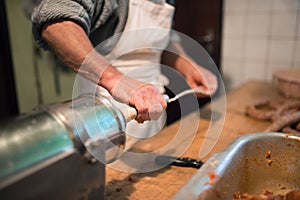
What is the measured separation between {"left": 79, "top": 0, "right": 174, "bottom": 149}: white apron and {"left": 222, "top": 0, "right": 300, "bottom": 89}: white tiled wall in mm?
870

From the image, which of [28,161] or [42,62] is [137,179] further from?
[42,62]

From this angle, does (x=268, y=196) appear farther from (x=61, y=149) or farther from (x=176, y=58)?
(x=176, y=58)

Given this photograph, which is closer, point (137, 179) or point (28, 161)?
point (28, 161)

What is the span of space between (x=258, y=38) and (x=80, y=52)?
1313mm

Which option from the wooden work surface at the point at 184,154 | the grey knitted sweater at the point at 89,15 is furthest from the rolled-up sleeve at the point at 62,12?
the wooden work surface at the point at 184,154

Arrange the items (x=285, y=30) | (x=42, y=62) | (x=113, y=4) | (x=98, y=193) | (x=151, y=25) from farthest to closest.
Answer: (x=42, y=62) < (x=285, y=30) < (x=151, y=25) < (x=113, y=4) < (x=98, y=193)

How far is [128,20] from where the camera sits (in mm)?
799

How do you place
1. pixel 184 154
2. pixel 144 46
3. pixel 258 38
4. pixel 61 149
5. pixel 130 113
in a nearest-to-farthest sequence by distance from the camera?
pixel 61 149 → pixel 130 113 → pixel 184 154 → pixel 144 46 → pixel 258 38

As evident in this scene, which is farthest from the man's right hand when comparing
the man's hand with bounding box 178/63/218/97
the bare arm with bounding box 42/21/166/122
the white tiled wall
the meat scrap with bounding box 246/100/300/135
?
the white tiled wall

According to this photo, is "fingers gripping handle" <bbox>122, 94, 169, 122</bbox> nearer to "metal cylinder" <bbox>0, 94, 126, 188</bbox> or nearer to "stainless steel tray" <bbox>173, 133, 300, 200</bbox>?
"metal cylinder" <bbox>0, 94, 126, 188</bbox>

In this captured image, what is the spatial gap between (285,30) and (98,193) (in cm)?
144

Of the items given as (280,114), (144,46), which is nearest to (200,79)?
(144,46)

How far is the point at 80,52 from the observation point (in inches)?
22.0

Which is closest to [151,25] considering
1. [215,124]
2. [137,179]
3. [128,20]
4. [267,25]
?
[128,20]
